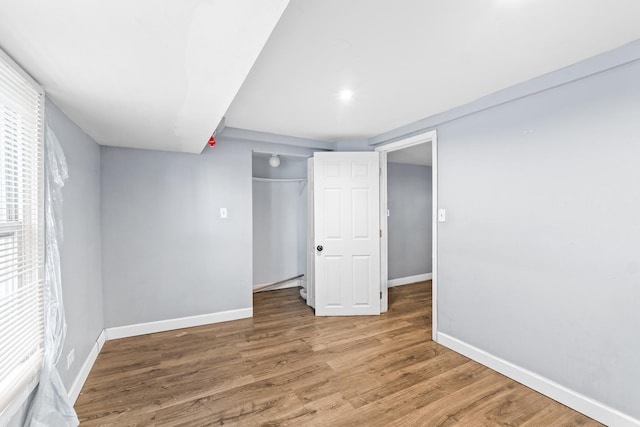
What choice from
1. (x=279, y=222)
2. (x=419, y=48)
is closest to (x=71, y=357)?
(x=419, y=48)

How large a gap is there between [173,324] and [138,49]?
9.54 ft

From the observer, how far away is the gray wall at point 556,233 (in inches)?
67.9

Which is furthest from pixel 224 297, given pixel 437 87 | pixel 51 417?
pixel 437 87

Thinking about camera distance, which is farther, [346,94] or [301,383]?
[346,94]

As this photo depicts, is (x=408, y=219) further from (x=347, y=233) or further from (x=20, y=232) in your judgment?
(x=20, y=232)

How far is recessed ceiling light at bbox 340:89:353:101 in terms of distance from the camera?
7.57ft

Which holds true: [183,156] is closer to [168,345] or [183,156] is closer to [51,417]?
[168,345]

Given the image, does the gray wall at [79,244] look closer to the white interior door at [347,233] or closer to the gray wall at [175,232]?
the gray wall at [175,232]

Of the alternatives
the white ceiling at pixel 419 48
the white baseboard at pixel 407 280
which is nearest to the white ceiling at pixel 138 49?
the white ceiling at pixel 419 48

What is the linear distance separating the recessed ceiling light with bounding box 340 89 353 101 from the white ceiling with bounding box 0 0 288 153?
0.98m

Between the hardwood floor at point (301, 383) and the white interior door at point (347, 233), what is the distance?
17.0 inches

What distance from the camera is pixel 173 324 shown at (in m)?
3.20

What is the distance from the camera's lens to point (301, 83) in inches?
84.7

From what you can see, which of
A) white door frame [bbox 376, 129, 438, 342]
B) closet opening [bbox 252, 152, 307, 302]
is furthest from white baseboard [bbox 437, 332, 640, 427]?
closet opening [bbox 252, 152, 307, 302]
